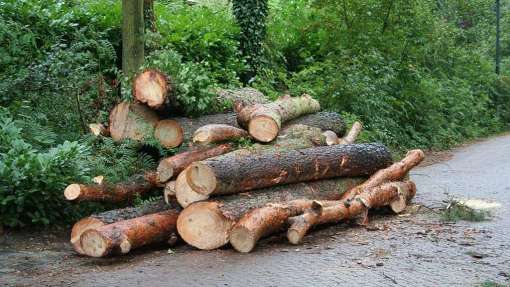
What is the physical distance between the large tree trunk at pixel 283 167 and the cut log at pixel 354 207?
48cm

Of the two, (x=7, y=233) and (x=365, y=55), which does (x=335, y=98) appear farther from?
(x=7, y=233)

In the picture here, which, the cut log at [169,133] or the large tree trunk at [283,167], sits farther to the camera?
the cut log at [169,133]

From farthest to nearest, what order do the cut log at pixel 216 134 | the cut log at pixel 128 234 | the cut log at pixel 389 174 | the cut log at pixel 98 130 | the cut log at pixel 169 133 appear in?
the cut log at pixel 98 130, the cut log at pixel 169 133, the cut log at pixel 389 174, the cut log at pixel 216 134, the cut log at pixel 128 234

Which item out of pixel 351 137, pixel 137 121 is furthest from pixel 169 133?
pixel 351 137

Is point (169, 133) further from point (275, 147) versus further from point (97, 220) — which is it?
point (97, 220)

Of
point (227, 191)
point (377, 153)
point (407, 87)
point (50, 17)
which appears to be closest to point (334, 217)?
point (227, 191)

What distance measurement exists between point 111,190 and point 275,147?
6.93ft

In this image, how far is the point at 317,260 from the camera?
6707 millimetres

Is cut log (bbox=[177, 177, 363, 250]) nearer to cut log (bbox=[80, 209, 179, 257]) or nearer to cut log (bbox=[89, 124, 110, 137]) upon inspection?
cut log (bbox=[80, 209, 179, 257])

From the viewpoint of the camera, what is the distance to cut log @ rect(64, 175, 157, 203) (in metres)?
7.48

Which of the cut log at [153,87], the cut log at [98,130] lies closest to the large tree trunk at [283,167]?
the cut log at [153,87]

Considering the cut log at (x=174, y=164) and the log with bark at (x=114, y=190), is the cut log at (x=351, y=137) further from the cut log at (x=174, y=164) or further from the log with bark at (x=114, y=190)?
the log with bark at (x=114, y=190)

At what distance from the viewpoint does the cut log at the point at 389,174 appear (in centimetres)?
884

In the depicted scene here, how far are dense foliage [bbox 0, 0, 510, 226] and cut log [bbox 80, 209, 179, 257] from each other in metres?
0.95
